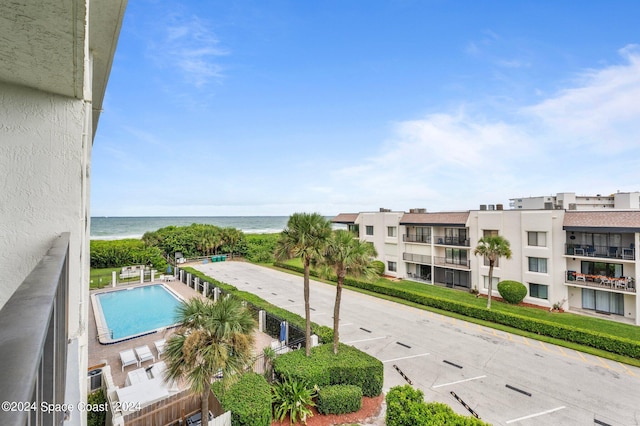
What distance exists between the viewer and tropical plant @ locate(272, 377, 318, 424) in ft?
32.8

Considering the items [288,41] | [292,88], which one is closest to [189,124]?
[292,88]

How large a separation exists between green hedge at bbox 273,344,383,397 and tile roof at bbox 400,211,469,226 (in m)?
18.6

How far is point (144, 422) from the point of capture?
8.85 meters

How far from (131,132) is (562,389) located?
33009 mm

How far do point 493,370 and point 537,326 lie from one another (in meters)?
5.94

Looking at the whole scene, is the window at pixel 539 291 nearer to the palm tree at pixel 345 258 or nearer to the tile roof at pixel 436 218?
the tile roof at pixel 436 218

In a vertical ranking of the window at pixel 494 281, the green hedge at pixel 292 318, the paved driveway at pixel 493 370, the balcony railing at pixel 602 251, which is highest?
the balcony railing at pixel 602 251

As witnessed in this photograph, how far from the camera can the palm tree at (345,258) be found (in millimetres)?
12984

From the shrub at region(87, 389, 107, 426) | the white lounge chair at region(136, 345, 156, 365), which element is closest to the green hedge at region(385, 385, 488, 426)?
the shrub at region(87, 389, 107, 426)

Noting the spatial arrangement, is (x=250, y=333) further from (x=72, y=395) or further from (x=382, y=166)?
(x=382, y=166)

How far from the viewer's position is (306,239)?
1286 centimetres

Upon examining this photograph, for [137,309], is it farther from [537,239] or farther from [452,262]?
[537,239]

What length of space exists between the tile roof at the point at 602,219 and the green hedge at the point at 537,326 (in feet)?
24.4

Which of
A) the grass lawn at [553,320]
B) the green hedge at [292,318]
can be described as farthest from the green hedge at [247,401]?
the grass lawn at [553,320]
